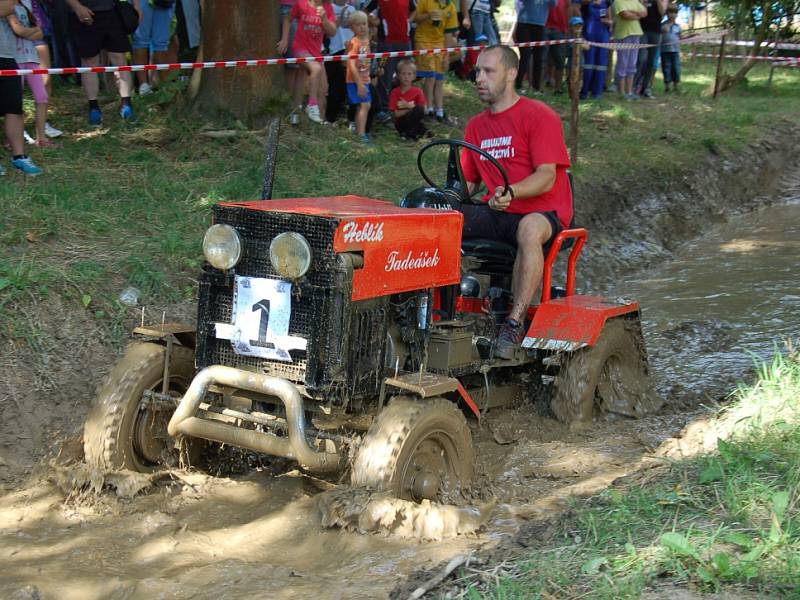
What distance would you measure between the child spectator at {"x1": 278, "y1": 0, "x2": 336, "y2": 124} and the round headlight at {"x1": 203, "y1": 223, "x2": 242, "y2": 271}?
6.06 m

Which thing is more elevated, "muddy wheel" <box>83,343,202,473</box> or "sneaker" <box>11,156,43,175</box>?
"sneaker" <box>11,156,43,175</box>

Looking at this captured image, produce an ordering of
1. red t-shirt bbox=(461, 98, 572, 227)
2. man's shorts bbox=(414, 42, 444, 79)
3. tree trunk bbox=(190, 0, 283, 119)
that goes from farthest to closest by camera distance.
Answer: man's shorts bbox=(414, 42, 444, 79) < tree trunk bbox=(190, 0, 283, 119) < red t-shirt bbox=(461, 98, 572, 227)

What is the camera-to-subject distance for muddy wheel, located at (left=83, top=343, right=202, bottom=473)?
462 centimetres

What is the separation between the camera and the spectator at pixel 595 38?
50.6 feet

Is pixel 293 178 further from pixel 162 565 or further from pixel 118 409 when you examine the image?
pixel 162 565

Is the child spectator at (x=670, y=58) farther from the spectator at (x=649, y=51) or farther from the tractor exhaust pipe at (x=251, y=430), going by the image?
the tractor exhaust pipe at (x=251, y=430)

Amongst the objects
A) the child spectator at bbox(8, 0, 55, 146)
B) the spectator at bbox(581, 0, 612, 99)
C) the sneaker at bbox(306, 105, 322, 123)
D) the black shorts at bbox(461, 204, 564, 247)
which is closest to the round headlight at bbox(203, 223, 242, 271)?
the black shorts at bbox(461, 204, 564, 247)

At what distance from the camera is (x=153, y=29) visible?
1158 cm

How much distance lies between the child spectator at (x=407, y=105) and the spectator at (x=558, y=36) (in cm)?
454

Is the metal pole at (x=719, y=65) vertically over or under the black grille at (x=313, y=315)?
over

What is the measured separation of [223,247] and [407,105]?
6.91m

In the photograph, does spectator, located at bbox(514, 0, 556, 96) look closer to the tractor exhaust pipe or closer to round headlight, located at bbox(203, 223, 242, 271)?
round headlight, located at bbox(203, 223, 242, 271)

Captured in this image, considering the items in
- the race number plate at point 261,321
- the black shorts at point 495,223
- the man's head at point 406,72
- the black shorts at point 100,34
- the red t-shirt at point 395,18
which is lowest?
the race number plate at point 261,321

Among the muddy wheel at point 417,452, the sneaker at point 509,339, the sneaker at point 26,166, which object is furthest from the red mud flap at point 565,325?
the sneaker at point 26,166
